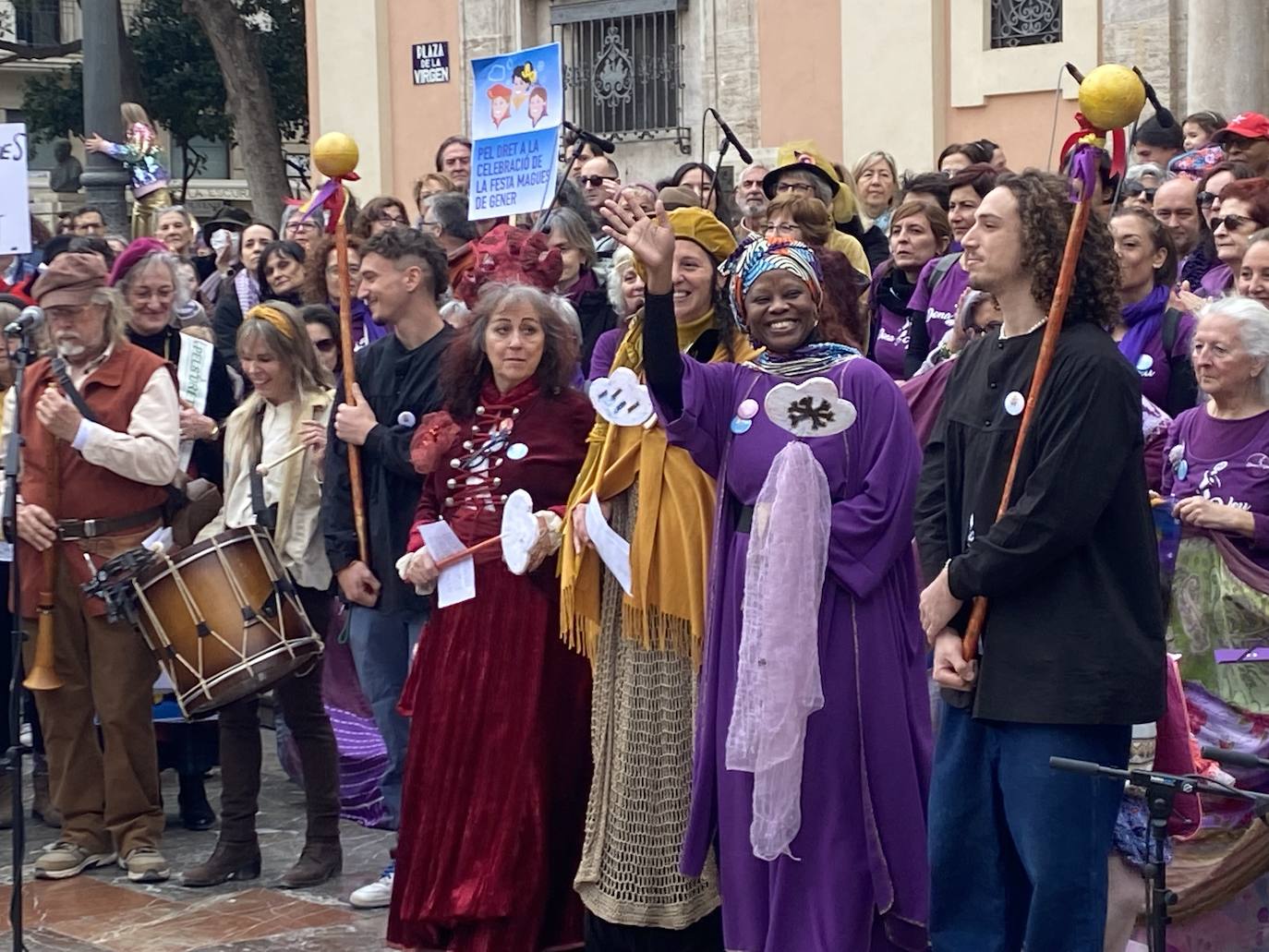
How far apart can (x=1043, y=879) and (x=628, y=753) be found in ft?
4.80

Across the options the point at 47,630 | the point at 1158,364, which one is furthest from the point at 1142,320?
the point at 47,630

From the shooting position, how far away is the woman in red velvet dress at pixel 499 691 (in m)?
5.86

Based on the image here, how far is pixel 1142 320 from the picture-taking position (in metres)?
6.61

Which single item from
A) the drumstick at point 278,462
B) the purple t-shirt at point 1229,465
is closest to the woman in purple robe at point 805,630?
the purple t-shirt at point 1229,465

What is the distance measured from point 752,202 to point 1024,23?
276 inches

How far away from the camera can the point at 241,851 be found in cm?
715

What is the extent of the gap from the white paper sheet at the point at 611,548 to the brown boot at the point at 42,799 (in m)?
3.38

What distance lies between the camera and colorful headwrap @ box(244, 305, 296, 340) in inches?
284

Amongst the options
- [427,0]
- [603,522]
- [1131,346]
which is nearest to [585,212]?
[1131,346]

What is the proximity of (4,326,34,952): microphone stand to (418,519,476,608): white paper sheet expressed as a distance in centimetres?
127

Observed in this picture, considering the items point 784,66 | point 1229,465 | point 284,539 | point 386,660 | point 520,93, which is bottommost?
point 386,660

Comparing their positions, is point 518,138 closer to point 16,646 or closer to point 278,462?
point 278,462

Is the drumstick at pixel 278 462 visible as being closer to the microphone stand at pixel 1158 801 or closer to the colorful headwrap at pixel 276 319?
the colorful headwrap at pixel 276 319

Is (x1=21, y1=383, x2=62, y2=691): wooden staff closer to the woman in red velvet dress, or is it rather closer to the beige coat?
the beige coat
